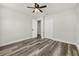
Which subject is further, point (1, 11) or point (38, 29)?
point (38, 29)

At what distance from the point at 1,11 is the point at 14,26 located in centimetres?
35

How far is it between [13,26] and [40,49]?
2.17 ft

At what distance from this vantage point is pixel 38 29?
1700 mm

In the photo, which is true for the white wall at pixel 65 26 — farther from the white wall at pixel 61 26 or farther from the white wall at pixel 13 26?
the white wall at pixel 13 26

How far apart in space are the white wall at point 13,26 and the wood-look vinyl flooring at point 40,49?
0.12 meters

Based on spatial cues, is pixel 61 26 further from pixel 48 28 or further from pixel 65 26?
pixel 48 28

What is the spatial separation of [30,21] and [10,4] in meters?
0.47

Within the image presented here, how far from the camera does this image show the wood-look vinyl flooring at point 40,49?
5.31 feet

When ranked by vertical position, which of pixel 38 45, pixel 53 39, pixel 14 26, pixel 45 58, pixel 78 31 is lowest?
pixel 45 58

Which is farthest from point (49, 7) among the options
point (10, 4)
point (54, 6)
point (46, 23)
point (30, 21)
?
point (10, 4)

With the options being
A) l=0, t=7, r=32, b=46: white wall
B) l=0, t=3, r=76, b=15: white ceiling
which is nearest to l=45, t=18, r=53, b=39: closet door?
l=0, t=3, r=76, b=15: white ceiling

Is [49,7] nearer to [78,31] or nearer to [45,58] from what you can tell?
[78,31]

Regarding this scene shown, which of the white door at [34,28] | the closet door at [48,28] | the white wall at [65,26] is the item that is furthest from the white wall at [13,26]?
the white wall at [65,26]

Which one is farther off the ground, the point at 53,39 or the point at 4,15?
the point at 4,15
